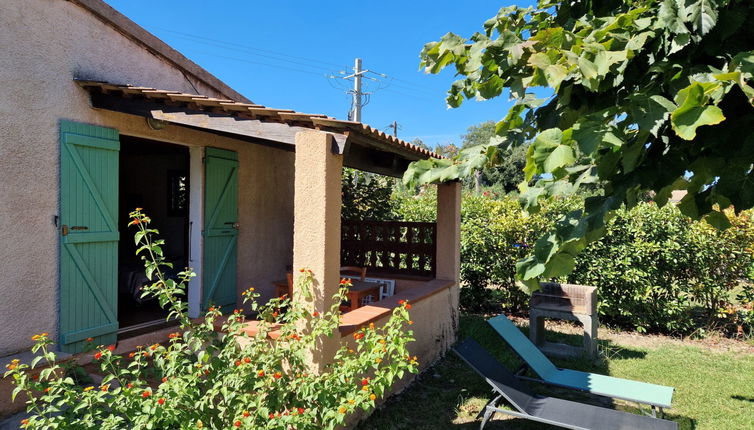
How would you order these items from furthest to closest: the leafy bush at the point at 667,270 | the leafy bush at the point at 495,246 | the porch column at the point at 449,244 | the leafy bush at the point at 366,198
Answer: the leafy bush at the point at 366,198, the leafy bush at the point at 495,246, the leafy bush at the point at 667,270, the porch column at the point at 449,244

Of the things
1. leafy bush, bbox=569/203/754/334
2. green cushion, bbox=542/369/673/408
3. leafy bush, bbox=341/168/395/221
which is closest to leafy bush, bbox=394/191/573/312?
leafy bush, bbox=569/203/754/334

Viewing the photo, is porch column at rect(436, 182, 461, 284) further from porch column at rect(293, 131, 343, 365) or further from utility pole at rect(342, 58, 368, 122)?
utility pole at rect(342, 58, 368, 122)

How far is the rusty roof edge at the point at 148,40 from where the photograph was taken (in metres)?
4.72

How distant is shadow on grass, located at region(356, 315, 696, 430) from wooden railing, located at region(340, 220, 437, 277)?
1581 millimetres

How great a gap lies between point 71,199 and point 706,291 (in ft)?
28.5

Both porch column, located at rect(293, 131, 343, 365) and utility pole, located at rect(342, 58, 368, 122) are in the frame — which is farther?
utility pole, located at rect(342, 58, 368, 122)

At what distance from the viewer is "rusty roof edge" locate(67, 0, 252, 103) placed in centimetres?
472

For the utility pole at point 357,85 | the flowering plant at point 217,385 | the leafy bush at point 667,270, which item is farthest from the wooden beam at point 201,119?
the utility pole at point 357,85

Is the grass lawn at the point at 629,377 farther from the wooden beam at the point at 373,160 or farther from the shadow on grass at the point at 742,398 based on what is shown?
the wooden beam at the point at 373,160

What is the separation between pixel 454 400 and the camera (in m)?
5.00

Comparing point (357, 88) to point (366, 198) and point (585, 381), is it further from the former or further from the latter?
point (585, 381)

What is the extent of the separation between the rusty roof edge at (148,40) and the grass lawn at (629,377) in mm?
4746

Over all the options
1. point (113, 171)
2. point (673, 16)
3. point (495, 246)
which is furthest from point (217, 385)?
point (495, 246)

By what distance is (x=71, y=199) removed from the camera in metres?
4.39
